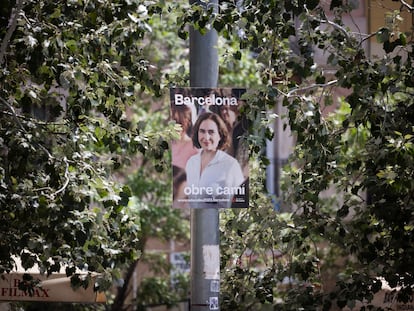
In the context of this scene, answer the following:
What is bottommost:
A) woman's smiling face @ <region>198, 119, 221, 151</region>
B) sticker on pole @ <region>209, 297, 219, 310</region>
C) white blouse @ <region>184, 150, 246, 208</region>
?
sticker on pole @ <region>209, 297, 219, 310</region>

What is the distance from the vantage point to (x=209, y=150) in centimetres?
835

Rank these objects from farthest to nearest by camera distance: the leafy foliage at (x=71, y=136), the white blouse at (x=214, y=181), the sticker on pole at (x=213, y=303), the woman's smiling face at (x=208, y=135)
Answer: the leafy foliage at (x=71, y=136)
the woman's smiling face at (x=208, y=135)
the white blouse at (x=214, y=181)
the sticker on pole at (x=213, y=303)

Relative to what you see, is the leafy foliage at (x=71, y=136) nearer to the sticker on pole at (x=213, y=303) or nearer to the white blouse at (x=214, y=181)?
the white blouse at (x=214, y=181)

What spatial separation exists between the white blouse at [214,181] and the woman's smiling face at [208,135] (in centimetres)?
7

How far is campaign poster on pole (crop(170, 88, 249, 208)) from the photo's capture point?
27.1ft

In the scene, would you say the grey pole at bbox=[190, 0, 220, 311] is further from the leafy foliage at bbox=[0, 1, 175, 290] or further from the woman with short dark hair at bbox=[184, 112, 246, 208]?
the leafy foliage at bbox=[0, 1, 175, 290]

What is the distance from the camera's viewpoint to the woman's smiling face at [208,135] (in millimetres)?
8320

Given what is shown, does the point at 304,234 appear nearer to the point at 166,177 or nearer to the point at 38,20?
the point at 38,20

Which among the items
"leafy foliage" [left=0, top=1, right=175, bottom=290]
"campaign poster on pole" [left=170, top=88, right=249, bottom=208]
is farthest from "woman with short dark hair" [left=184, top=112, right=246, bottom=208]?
"leafy foliage" [left=0, top=1, right=175, bottom=290]

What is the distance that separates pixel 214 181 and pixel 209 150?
266 millimetres

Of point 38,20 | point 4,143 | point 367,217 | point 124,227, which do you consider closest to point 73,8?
point 38,20

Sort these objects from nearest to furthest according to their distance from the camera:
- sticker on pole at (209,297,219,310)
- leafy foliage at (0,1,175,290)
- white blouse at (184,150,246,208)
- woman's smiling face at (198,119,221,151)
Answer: sticker on pole at (209,297,219,310) < white blouse at (184,150,246,208) < woman's smiling face at (198,119,221,151) < leafy foliage at (0,1,175,290)

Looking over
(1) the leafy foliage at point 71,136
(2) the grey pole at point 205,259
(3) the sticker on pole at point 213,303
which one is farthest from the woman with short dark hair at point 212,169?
(3) the sticker on pole at point 213,303

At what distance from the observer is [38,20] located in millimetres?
9219
